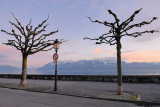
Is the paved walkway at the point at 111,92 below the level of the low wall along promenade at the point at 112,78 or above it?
below

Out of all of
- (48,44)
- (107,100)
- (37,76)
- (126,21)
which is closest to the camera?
(107,100)

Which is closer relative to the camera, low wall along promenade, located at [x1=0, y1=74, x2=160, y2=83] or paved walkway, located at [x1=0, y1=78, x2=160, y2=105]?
paved walkway, located at [x1=0, y1=78, x2=160, y2=105]

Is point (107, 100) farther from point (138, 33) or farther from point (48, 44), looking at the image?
point (48, 44)

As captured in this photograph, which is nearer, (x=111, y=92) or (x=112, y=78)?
(x=111, y=92)

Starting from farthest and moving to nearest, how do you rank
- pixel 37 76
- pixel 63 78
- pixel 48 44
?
Result: pixel 37 76
pixel 63 78
pixel 48 44

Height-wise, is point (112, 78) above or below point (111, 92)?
above

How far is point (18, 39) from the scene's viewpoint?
1641 cm

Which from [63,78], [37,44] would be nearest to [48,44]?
[37,44]

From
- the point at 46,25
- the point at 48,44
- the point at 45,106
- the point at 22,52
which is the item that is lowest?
the point at 45,106

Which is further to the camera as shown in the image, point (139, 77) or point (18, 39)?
point (139, 77)

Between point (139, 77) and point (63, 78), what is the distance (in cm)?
1153

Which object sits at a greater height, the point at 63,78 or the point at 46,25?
the point at 46,25

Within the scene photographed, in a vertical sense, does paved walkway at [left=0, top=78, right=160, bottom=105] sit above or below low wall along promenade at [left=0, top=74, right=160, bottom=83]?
below

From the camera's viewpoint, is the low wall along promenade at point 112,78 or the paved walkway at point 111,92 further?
the low wall along promenade at point 112,78
